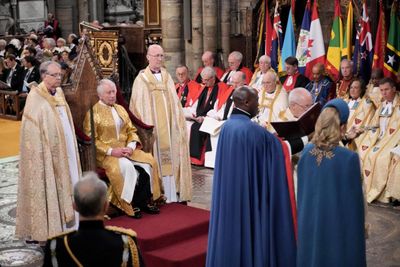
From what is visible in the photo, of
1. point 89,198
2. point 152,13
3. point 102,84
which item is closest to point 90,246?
point 89,198

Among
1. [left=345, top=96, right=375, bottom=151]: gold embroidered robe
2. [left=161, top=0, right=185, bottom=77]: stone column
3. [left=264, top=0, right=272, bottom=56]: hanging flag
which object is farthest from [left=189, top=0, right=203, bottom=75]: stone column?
[left=345, top=96, right=375, bottom=151]: gold embroidered robe

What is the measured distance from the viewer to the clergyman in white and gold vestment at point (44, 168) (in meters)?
7.74

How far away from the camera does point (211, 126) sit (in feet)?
38.6

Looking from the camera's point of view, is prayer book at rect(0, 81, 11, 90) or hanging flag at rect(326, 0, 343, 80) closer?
hanging flag at rect(326, 0, 343, 80)

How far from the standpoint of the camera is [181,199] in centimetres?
906

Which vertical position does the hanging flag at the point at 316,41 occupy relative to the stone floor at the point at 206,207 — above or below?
above

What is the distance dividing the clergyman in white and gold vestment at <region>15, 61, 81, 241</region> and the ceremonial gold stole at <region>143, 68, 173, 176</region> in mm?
1440

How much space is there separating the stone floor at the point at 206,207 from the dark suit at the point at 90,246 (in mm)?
3607

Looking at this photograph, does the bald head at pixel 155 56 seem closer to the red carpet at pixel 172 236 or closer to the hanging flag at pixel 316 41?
the red carpet at pixel 172 236

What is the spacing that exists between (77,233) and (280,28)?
32.1 feet

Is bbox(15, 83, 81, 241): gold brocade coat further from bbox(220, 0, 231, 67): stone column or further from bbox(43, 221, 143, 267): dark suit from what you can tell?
bbox(220, 0, 231, 67): stone column

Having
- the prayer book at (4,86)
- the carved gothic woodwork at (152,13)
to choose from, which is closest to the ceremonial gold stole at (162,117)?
the carved gothic woodwork at (152,13)

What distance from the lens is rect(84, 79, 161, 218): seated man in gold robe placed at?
811 cm

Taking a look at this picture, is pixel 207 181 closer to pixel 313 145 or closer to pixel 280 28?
pixel 280 28
